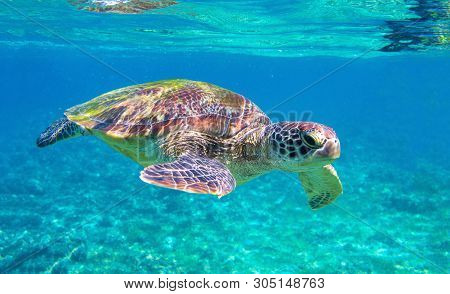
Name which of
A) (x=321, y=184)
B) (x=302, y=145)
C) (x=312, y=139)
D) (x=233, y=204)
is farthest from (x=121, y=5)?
(x=312, y=139)

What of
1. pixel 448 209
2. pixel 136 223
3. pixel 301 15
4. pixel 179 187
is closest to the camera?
pixel 179 187

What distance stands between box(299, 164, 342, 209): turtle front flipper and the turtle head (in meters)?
1.02

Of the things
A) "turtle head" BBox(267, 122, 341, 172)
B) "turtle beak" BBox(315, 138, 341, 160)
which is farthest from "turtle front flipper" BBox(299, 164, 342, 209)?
"turtle beak" BBox(315, 138, 341, 160)

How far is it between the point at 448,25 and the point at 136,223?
51.4 feet

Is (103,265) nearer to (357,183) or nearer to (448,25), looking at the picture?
(357,183)

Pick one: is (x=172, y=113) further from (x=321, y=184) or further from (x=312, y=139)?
(x=321, y=184)

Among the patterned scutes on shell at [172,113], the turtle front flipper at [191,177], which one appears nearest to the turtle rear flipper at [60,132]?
the patterned scutes on shell at [172,113]

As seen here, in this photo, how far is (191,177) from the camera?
137 inches

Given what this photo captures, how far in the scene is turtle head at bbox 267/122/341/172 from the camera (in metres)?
3.73

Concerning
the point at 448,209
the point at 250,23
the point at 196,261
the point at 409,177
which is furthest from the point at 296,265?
the point at 250,23

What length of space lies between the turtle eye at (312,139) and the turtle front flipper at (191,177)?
93 centimetres

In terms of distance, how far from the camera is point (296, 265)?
8.83 metres

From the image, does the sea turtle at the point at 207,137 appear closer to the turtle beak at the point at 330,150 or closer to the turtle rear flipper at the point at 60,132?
the turtle beak at the point at 330,150

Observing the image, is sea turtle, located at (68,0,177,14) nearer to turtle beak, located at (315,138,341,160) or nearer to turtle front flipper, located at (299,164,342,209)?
turtle front flipper, located at (299,164,342,209)
